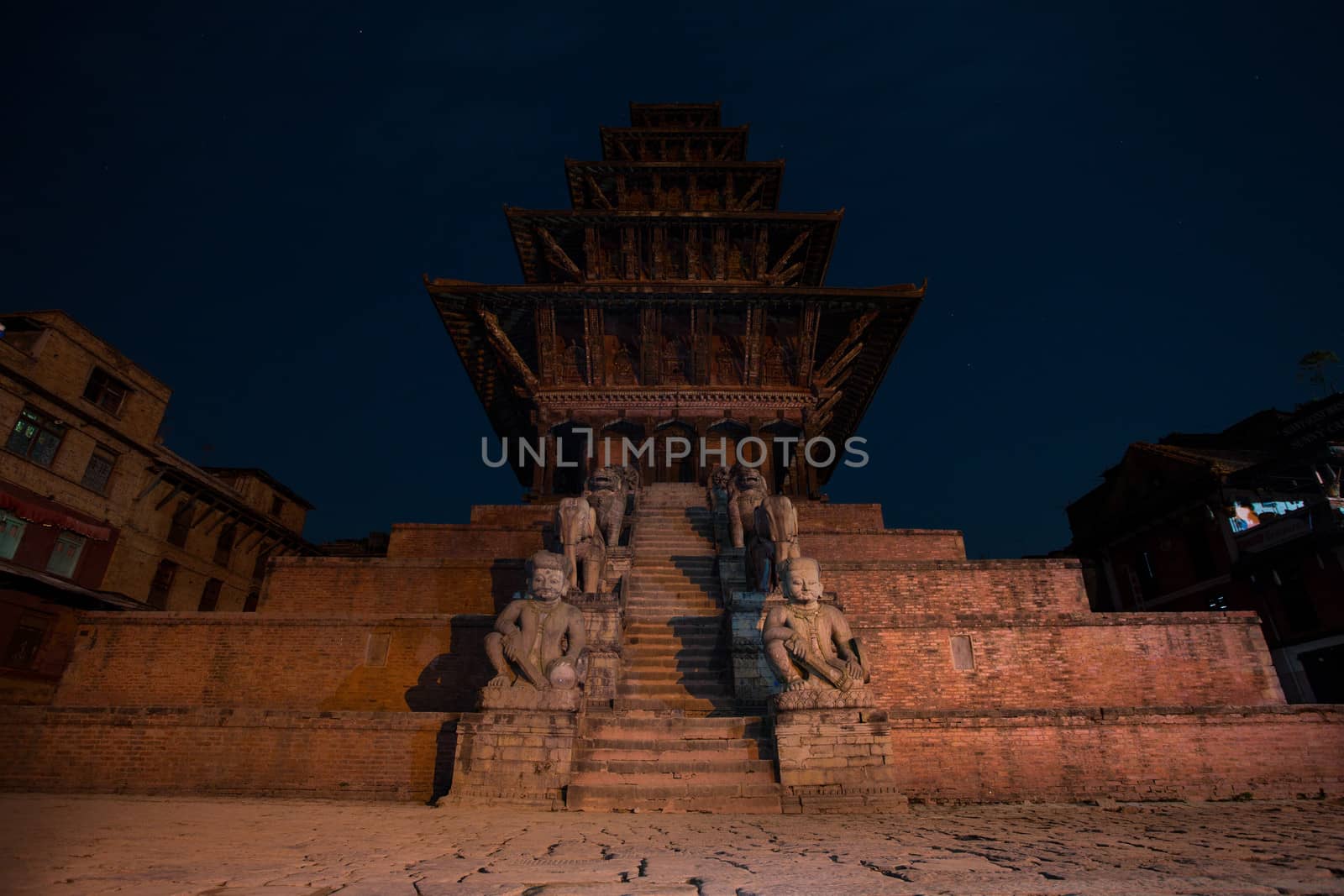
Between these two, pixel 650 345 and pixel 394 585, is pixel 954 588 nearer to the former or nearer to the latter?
pixel 394 585

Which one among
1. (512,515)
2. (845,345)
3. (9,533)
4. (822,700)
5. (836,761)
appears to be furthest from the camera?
(845,345)

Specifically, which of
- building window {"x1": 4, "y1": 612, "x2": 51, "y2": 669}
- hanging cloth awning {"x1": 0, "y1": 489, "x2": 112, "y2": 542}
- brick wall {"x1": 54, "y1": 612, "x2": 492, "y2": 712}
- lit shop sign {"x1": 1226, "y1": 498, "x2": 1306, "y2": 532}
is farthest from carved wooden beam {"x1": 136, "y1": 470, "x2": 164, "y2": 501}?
lit shop sign {"x1": 1226, "y1": 498, "x2": 1306, "y2": 532}

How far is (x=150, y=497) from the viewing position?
22.4 meters

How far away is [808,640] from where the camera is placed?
284 inches

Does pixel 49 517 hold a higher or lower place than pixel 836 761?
higher

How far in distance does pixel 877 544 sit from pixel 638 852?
11364 mm

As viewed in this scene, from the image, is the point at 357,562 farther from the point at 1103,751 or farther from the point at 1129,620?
the point at 1129,620

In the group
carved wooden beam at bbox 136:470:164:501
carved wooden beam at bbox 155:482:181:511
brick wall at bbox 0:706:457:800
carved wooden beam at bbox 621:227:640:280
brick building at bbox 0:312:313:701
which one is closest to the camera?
brick wall at bbox 0:706:457:800

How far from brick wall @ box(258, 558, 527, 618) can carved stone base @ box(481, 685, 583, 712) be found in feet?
18.6

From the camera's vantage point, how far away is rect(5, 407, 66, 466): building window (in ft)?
58.7

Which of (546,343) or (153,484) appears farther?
(153,484)

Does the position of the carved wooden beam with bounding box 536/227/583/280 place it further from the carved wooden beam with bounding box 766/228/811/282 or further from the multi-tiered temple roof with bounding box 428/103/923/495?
the carved wooden beam with bounding box 766/228/811/282

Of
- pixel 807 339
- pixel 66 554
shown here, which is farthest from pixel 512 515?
pixel 66 554

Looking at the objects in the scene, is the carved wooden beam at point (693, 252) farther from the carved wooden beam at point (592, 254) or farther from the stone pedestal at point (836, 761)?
the stone pedestal at point (836, 761)
